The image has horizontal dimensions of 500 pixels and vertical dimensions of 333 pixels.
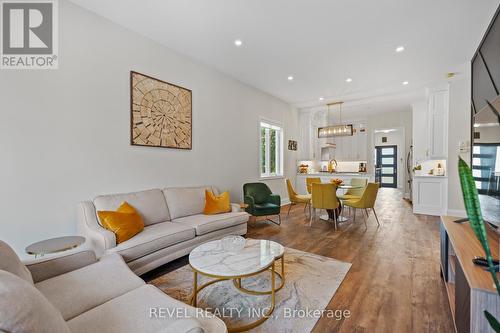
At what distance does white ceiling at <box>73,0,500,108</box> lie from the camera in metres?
2.57

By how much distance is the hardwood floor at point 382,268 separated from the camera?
171 cm

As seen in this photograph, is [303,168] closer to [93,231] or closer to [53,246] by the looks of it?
[93,231]

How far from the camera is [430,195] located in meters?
A: 5.10

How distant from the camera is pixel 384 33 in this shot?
121 inches

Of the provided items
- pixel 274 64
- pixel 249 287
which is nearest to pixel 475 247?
pixel 249 287

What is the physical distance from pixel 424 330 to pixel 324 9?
323 centimetres

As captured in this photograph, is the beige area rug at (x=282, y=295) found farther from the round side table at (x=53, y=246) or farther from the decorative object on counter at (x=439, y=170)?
the decorative object on counter at (x=439, y=170)

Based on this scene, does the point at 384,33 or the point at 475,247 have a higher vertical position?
the point at 384,33

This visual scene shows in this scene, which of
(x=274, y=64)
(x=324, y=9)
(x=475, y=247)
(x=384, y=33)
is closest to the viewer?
(x=475, y=247)

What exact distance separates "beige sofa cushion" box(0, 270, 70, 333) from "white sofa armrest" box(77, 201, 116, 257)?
1447 millimetres

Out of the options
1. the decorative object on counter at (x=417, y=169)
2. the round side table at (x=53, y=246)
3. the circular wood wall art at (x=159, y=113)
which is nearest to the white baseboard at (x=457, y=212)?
the decorative object on counter at (x=417, y=169)

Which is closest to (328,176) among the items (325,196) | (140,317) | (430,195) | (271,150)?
(271,150)

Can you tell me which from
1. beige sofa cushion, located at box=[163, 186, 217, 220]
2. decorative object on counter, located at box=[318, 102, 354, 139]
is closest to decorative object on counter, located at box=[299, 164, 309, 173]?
decorative object on counter, located at box=[318, 102, 354, 139]

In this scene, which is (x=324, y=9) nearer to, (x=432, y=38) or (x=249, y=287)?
(x=432, y=38)
